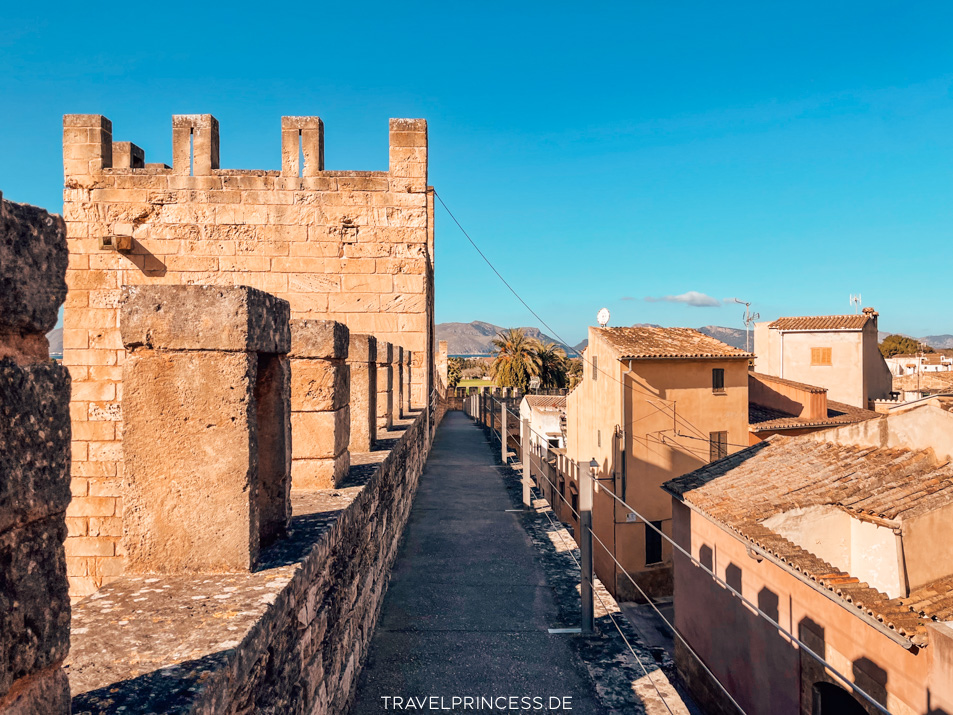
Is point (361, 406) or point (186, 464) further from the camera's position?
point (361, 406)

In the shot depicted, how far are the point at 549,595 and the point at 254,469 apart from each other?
321 centimetres

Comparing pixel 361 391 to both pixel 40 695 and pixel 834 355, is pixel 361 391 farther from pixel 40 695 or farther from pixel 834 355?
pixel 834 355

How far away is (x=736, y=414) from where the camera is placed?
715 inches

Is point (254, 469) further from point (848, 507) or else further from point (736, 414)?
point (736, 414)

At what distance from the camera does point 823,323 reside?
88.4 feet

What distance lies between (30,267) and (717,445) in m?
18.7

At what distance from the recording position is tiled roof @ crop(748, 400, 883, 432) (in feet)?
62.1

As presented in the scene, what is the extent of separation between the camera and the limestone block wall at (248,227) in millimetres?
7059

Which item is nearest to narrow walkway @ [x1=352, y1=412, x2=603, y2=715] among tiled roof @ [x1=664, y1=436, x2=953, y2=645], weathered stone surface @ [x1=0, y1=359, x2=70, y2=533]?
weathered stone surface @ [x1=0, y1=359, x2=70, y2=533]

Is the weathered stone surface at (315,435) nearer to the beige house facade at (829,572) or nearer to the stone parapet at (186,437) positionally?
the stone parapet at (186,437)

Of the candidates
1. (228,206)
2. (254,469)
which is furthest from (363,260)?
(254,469)

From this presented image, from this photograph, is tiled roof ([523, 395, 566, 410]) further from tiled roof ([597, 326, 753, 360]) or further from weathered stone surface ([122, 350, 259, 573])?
weathered stone surface ([122, 350, 259, 573])

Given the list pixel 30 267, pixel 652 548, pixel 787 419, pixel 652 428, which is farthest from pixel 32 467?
pixel 787 419

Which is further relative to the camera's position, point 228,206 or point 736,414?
point 736,414
